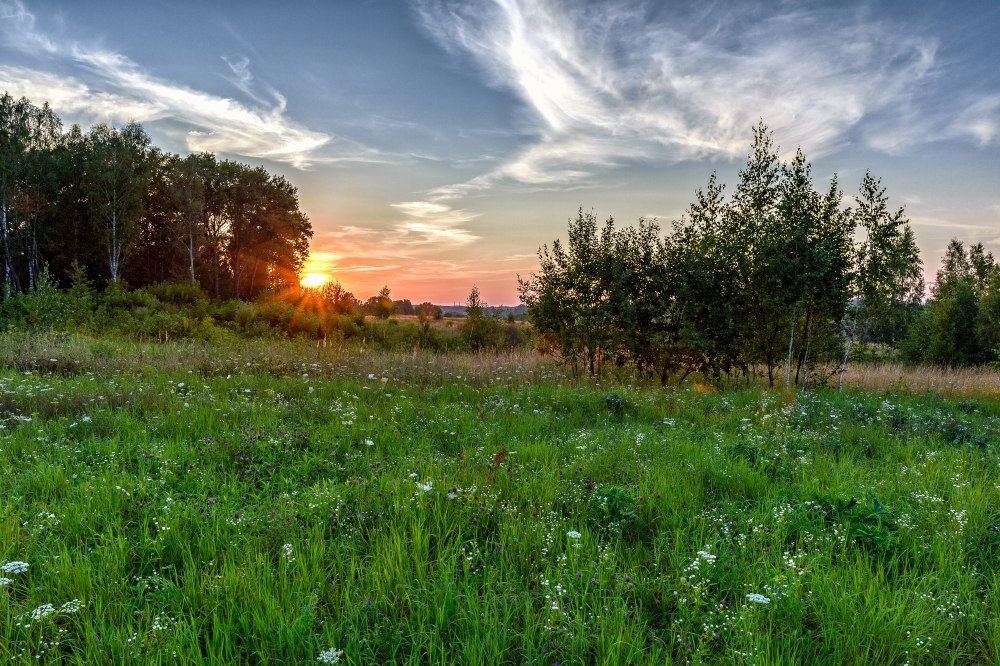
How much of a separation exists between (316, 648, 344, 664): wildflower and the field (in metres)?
0.01

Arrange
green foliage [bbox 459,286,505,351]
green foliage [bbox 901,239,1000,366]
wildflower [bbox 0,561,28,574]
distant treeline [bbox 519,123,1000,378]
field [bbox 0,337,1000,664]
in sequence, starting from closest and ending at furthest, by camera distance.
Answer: field [bbox 0,337,1000,664] < wildflower [bbox 0,561,28,574] < distant treeline [bbox 519,123,1000,378] < green foliage [bbox 459,286,505,351] < green foliage [bbox 901,239,1000,366]

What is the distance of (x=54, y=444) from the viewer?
5.79 m

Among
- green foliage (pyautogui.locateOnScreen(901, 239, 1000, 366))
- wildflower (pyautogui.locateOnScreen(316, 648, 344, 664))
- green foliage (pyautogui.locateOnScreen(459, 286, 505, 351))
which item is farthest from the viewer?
green foliage (pyautogui.locateOnScreen(901, 239, 1000, 366))

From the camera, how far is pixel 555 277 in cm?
1648

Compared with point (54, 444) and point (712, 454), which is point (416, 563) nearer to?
point (712, 454)

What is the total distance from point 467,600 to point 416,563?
57 centimetres

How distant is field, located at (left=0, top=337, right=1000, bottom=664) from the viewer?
276 cm

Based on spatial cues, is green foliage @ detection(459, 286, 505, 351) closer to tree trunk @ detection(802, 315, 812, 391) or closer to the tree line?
tree trunk @ detection(802, 315, 812, 391)

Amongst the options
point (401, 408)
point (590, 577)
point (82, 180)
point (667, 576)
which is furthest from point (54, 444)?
point (82, 180)

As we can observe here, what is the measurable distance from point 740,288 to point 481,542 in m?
13.9

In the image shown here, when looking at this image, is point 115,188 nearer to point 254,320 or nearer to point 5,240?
point 5,240

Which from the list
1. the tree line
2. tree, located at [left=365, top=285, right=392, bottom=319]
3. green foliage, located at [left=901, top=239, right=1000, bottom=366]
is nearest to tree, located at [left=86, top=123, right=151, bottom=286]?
the tree line

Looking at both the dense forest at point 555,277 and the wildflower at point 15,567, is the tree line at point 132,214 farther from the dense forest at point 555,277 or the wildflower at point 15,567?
the wildflower at point 15,567

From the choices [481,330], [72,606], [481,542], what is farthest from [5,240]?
[481,542]
